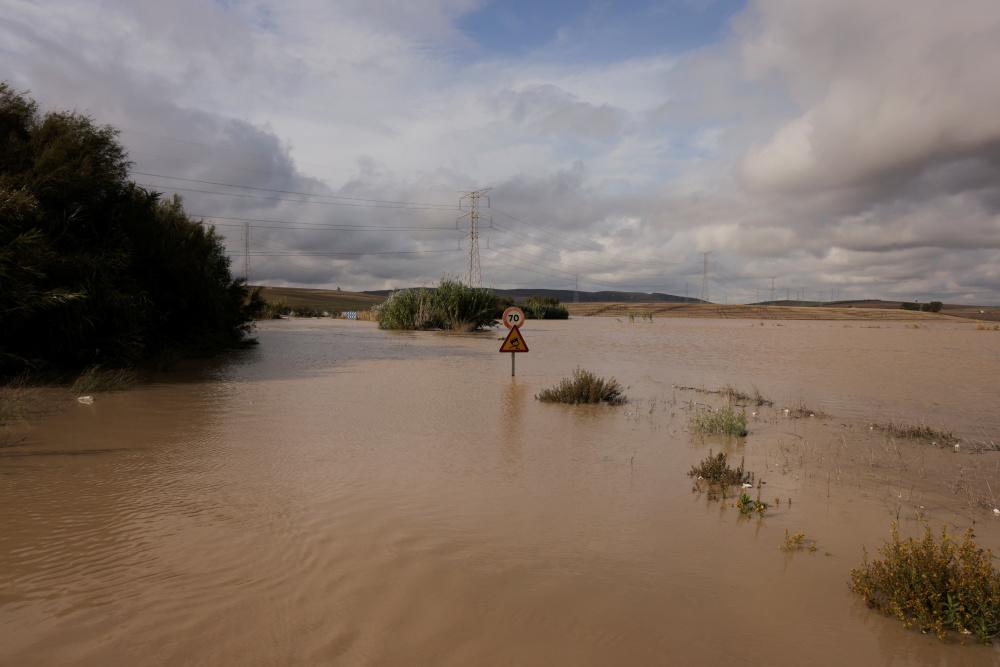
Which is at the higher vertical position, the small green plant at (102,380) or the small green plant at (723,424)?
the small green plant at (102,380)

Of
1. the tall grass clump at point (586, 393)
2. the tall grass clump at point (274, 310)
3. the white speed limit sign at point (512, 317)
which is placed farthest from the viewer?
the tall grass clump at point (274, 310)

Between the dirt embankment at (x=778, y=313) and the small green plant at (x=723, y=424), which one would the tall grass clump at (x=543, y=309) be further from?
the small green plant at (x=723, y=424)

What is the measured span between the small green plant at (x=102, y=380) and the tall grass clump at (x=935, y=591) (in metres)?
11.1

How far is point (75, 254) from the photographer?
11.1 metres

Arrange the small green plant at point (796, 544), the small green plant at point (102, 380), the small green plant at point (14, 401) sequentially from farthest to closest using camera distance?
1. the small green plant at point (102, 380)
2. the small green plant at point (14, 401)
3. the small green plant at point (796, 544)

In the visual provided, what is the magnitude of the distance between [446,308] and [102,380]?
2143cm

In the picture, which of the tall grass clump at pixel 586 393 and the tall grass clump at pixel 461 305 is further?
the tall grass clump at pixel 461 305

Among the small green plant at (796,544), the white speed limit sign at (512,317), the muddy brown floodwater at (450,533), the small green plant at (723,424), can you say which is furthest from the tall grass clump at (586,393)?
the small green plant at (796,544)

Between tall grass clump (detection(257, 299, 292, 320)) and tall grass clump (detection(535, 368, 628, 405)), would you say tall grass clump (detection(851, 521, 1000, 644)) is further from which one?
tall grass clump (detection(257, 299, 292, 320))

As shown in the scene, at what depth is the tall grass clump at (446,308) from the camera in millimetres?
31188

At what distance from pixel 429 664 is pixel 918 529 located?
4.01 m

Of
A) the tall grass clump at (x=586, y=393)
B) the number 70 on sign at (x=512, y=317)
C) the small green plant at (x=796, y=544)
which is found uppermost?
the number 70 on sign at (x=512, y=317)

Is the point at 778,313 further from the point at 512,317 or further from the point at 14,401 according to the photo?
the point at 14,401

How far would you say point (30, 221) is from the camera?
1059 centimetres
